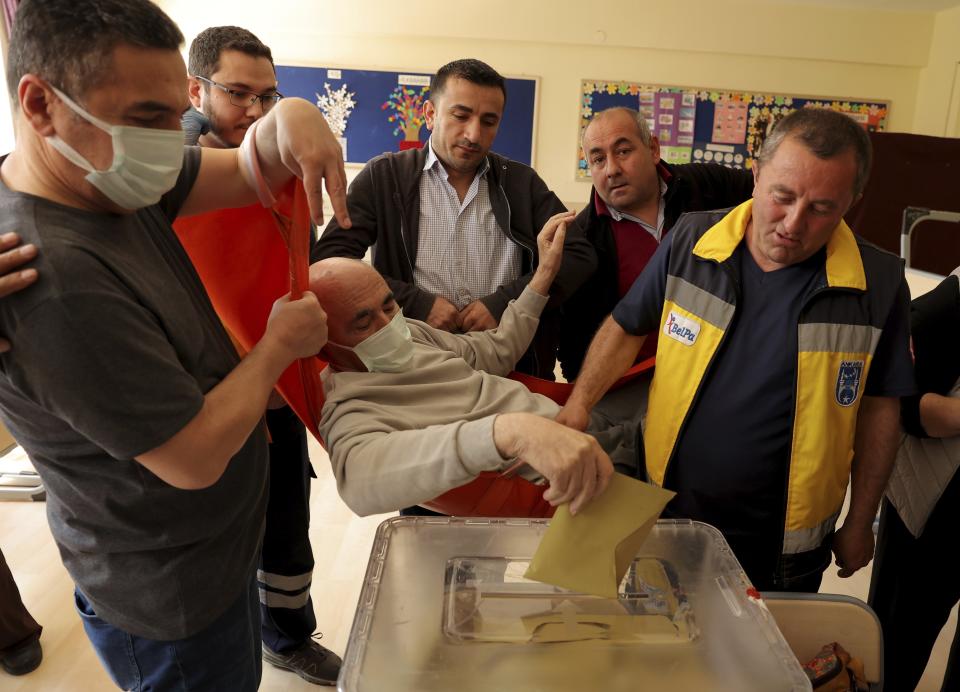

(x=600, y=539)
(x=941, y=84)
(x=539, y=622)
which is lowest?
(x=539, y=622)

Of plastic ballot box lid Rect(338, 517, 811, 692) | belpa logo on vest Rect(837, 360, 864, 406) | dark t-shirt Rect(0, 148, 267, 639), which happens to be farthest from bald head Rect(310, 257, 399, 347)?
belpa logo on vest Rect(837, 360, 864, 406)

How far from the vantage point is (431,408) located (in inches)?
57.9

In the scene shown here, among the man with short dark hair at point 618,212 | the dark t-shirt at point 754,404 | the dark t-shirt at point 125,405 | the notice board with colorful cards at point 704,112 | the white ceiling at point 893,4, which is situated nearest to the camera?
the dark t-shirt at point 125,405

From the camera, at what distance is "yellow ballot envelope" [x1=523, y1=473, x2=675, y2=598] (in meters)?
0.98

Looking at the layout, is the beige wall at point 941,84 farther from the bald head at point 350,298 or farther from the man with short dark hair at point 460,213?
the bald head at point 350,298

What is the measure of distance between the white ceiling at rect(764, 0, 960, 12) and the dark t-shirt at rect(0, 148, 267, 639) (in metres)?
5.47

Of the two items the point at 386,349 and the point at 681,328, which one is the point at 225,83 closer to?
the point at 386,349

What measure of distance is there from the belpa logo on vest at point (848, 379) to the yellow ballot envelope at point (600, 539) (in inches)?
22.8

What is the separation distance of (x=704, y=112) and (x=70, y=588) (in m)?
5.25

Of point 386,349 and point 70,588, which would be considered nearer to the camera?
point 386,349

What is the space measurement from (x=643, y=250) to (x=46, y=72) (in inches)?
65.4

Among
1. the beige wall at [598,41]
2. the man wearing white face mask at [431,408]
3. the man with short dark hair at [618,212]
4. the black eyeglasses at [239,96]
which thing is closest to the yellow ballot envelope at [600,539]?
the man wearing white face mask at [431,408]

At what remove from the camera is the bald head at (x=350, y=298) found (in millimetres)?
1482

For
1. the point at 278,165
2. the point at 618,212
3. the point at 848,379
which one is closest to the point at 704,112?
the point at 618,212
